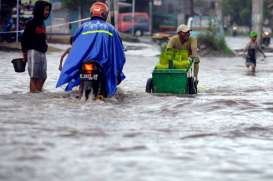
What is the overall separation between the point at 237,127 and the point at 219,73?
1200 centimetres

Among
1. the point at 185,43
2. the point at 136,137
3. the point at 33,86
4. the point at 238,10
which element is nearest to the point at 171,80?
the point at 185,43

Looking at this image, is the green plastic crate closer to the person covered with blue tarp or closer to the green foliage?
the person covered with blue tarp

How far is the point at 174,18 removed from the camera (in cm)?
5672

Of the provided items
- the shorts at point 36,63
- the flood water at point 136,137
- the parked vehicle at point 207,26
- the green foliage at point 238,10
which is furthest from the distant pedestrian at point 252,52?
the green foliage at point 238,10

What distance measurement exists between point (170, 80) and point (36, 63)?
2342 millimetres

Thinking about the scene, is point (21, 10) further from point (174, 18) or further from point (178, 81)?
point (174, 18)

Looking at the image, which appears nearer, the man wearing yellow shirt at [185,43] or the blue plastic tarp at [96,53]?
the blue plastic tarp at [96,53]

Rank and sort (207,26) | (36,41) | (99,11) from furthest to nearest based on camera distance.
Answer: (207,26) < (36,41) < (99,11)

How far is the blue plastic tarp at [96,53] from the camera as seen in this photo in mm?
11445

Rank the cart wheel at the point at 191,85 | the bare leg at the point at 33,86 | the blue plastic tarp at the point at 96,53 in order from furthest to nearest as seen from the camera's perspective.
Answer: the cart wheel at the point at 191,85
the bare leg at the point at 33,86
the blue plastic tarp at the point at 96,53

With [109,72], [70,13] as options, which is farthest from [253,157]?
[70,13]

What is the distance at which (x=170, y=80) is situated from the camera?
13156 mm

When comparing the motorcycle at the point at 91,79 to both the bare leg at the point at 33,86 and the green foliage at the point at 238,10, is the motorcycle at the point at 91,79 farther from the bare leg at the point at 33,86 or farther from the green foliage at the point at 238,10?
the green foliage at the point at 238,10

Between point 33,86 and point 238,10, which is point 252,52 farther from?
point 238,10
